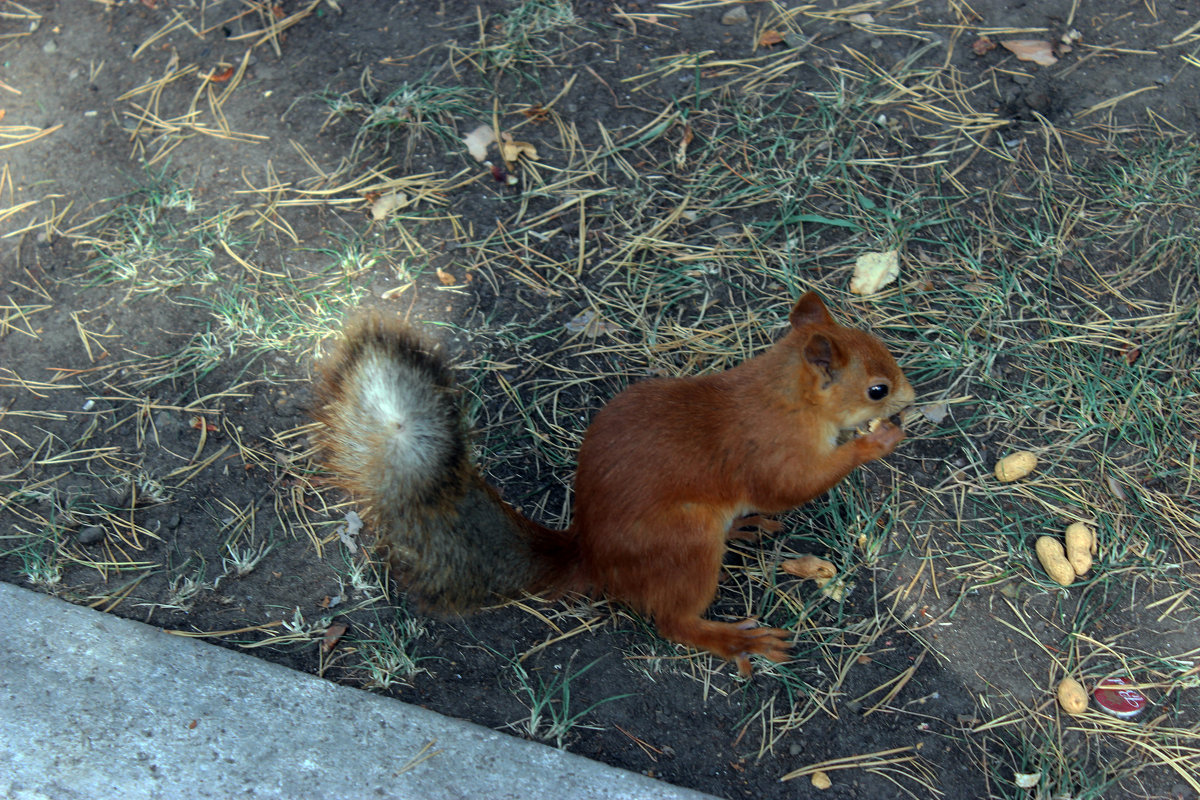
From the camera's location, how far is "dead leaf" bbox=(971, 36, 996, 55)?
244 centimetres

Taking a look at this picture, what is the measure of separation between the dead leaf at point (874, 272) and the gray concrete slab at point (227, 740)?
1.26 metres

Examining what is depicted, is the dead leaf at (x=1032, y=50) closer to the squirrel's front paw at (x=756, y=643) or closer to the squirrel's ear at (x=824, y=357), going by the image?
the squirrel's ear at (x=824, y=357)

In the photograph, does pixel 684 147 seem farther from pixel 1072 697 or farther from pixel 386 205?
pixel 1072 697

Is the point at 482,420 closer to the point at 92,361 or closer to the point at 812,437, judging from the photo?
the point at 812,437

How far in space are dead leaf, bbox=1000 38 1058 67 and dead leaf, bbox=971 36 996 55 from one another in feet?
0.10

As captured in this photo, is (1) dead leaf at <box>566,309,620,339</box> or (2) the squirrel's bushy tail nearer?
(2) the squirrel's bushy tail

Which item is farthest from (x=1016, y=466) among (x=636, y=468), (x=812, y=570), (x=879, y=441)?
(x=636, y=468)

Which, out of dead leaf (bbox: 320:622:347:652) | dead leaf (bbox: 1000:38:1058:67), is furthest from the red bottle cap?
dead leaf (bbox: 1000:38:1058:67)

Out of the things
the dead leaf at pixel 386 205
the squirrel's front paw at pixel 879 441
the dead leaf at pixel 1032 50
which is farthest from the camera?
the dead leaf at pixel 1032 50

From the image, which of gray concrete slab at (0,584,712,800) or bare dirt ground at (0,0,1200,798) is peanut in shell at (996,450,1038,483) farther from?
gray concrete slab at (0,584,712,800)

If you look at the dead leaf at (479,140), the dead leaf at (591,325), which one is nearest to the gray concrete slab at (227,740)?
the dead leaf at (591,325)

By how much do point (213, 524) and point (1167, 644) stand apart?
198cm

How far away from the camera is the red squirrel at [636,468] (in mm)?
1443

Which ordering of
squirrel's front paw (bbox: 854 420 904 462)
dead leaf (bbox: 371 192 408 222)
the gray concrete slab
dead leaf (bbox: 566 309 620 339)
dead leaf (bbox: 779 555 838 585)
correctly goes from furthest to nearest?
dead leaf (bbox: 371 192 408 222)
dead leaf (bbox: 566 309 620 339)
dead leaf (bbox: 779 555 838 585)
squirrel's front paw (bbox: 854 420 904 462)
the gray concrete slab
